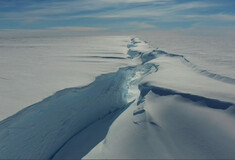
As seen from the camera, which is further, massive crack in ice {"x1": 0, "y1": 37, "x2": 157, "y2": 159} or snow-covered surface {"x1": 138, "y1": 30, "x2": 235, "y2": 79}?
snow-covered surface {"x1": 138, "y1": 30, "x2": 235, "y2": 79}

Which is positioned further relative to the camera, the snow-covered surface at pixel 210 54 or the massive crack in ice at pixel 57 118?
the snow-covered surface at pixel 210 54

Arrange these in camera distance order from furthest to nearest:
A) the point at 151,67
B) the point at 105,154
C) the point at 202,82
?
the point at 151,67, the point at 202,82, the point at 105,154

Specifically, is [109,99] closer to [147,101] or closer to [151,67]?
[147,101]

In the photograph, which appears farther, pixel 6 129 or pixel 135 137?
pixel 135 137

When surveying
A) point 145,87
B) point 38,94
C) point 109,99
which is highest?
point 38,94

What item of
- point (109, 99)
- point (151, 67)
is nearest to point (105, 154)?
point (109, 99)

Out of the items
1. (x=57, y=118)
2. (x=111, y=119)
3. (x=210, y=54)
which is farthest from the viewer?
(x=210, y=54)

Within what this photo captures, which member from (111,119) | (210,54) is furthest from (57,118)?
(210,54)

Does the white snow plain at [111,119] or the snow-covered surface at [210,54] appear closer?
the white snow plain at [111,119]

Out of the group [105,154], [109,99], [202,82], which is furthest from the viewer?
[109,99]

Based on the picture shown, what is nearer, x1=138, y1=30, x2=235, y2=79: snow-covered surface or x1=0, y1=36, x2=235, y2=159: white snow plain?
x1=0, y1=36, x2=235, y2=159: white snow plain

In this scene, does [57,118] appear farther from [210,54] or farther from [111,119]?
[210,54]
